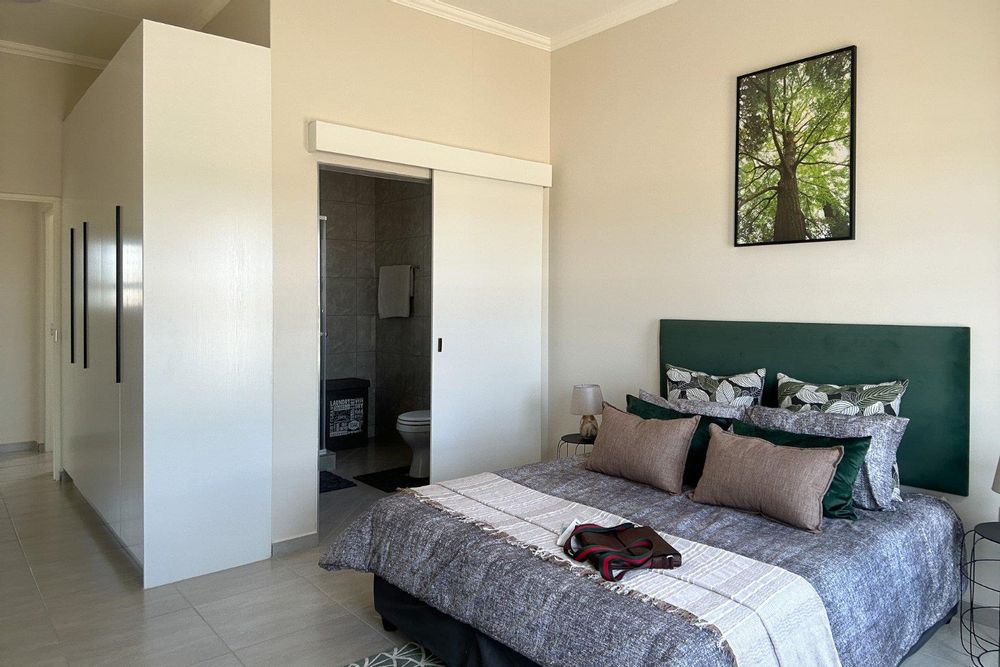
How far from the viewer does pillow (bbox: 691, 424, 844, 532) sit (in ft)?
8.37

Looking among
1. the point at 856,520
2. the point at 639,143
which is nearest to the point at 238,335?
the point at 639,143

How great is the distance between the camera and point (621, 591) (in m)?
1.98

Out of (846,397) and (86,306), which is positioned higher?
(86,306)

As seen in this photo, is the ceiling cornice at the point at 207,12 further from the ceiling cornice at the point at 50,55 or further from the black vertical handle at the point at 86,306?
the black vertical handle at the point at 86,306

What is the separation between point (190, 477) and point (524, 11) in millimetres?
3374

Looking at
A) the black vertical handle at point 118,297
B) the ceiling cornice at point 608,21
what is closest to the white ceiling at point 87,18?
the black vertical handle at point 118,297

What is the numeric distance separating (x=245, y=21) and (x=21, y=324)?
154 inches

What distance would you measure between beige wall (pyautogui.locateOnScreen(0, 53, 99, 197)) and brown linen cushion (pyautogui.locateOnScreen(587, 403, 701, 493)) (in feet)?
14.6

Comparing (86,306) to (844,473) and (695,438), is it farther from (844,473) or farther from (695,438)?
(844,473)

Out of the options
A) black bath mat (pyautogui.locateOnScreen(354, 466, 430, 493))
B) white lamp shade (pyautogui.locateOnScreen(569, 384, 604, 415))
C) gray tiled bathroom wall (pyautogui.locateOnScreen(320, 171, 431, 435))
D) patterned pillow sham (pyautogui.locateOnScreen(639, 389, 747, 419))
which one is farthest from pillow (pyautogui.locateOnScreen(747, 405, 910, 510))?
gray tiled bathroom wall (pyautogui.locateOnScreen(320, 171, 431, 435))

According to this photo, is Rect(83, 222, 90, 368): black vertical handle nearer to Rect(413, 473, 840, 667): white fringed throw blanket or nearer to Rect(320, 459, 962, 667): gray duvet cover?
Rect(320, 459, 962, 667): gray duvet cover

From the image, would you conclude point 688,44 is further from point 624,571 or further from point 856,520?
point 624,571

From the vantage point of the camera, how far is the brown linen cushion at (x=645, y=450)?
10.0 ft

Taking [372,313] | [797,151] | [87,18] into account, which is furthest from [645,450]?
[87,18]
